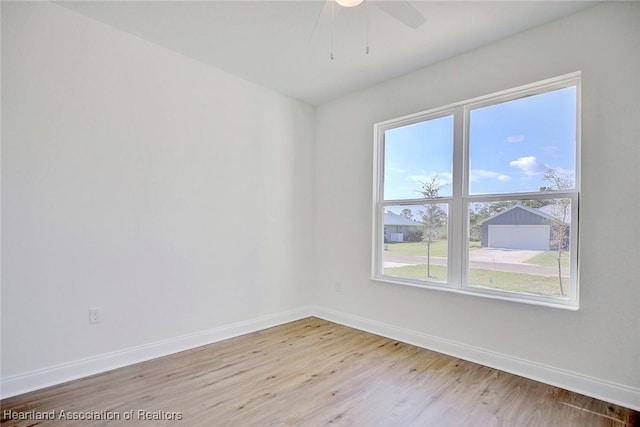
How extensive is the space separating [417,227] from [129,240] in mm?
2697

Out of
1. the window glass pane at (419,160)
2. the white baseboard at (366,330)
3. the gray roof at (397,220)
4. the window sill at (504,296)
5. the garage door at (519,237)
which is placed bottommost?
the white baseboard at (366,330)

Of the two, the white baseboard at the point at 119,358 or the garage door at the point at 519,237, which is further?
the garage door at the point at 519,237

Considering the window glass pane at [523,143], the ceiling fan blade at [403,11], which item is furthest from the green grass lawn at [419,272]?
the ceiling fan blade at [403,11]

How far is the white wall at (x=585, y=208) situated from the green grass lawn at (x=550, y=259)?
0.54 feet

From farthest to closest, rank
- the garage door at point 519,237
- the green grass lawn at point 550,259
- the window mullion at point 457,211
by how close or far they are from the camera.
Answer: the window mullion at point 457,211, the garage door at point 519,237, the green grass lawn at point 550,259

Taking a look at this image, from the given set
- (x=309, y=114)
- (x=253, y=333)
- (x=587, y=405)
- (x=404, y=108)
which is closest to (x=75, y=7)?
(x=309, y=114)

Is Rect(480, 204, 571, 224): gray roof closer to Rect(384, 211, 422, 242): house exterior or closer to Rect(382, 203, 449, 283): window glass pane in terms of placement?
Rect(382, 203, 449, 283): window glass pane

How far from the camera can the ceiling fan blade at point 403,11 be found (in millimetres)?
1862

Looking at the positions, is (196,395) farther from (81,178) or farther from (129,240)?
(81,178)

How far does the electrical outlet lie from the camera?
2.52 m

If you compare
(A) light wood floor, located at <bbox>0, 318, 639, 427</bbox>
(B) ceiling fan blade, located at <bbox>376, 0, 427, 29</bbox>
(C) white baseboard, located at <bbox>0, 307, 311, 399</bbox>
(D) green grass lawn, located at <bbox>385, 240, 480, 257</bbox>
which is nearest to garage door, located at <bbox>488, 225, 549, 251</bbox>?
(D) green grass lawn, located at <bbox>385, 240, 480, 257</bbox>

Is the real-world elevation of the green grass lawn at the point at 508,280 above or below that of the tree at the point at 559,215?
below

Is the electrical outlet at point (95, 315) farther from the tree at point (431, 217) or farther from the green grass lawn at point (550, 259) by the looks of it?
the green grass lawn at point (550, 259)

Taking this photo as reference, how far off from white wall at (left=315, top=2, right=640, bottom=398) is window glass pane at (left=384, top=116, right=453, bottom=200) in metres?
0.23
